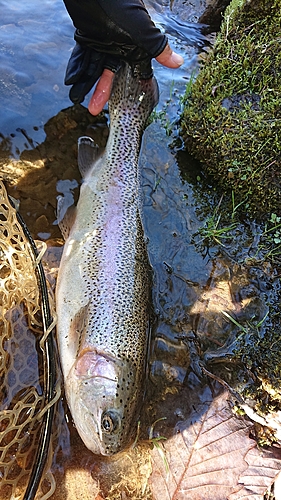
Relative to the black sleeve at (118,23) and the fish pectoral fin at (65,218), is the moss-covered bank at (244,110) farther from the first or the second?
the fish pectoral fin at (65,218)

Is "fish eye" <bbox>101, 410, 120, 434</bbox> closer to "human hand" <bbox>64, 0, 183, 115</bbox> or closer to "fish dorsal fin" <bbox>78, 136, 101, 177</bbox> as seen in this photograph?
"fish dorsal fin" <bbox>78, 136, 101, 177</bbox>

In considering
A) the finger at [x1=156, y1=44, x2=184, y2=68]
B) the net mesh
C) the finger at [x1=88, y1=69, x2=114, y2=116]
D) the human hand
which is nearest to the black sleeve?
the human hand

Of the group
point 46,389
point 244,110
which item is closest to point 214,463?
point 46,389

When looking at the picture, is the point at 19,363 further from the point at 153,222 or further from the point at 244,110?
the point at 244,110

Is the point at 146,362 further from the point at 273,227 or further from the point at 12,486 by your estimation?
the point at 273,227

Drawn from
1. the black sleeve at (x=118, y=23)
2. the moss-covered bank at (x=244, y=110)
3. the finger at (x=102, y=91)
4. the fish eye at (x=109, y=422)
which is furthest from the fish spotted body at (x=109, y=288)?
the moss-covered bank at (x=244, y=110)

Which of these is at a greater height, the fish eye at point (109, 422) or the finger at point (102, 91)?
the finger at point (102, 91)

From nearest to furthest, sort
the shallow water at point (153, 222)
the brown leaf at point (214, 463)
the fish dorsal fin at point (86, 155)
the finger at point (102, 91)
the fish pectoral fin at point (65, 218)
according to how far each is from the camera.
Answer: the brown leaf at point (214, 463)
the shallow water at point (153, 222)
the fish pectoral fin at point (65, 218)
the fish dorsal fin at point (86, 155)
the finger at point (102, 91)
